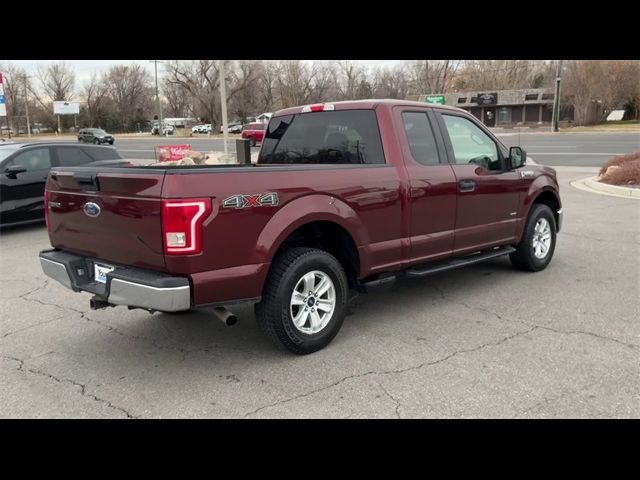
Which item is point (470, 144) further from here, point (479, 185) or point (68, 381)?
point (68, 381)

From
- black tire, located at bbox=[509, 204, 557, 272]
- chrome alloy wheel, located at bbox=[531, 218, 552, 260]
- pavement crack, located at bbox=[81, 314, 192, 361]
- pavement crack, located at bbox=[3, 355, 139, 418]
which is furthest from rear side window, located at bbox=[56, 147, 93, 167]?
A: chrome alloy wheel, located at bbox=[531, 218, 552, 260]

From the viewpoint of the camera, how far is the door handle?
5180 mm

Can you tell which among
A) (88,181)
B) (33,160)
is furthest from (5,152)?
(88,181)

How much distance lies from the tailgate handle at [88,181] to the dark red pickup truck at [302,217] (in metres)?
0.01

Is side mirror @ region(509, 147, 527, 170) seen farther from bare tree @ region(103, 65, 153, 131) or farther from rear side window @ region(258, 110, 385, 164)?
bare tree @ region(103, 65, 153, 131)

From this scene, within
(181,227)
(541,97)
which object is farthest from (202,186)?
(541,97)

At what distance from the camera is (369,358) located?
4.08 metres

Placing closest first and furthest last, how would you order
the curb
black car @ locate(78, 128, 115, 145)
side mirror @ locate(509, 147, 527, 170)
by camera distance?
side mirror @ locate(509, 147, 527, 170) < the curb < black car @ locate(78, 128, 115, 145)

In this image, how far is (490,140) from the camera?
5797mm

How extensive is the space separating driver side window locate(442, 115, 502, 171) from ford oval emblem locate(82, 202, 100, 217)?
335cm

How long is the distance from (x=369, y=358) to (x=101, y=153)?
8.99 metres

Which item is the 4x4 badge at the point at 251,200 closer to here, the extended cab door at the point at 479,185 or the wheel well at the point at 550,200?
the extended cab door at the point at 479,185

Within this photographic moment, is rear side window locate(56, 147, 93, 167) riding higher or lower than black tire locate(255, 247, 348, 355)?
higher

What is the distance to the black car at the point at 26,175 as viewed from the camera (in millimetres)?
9258
